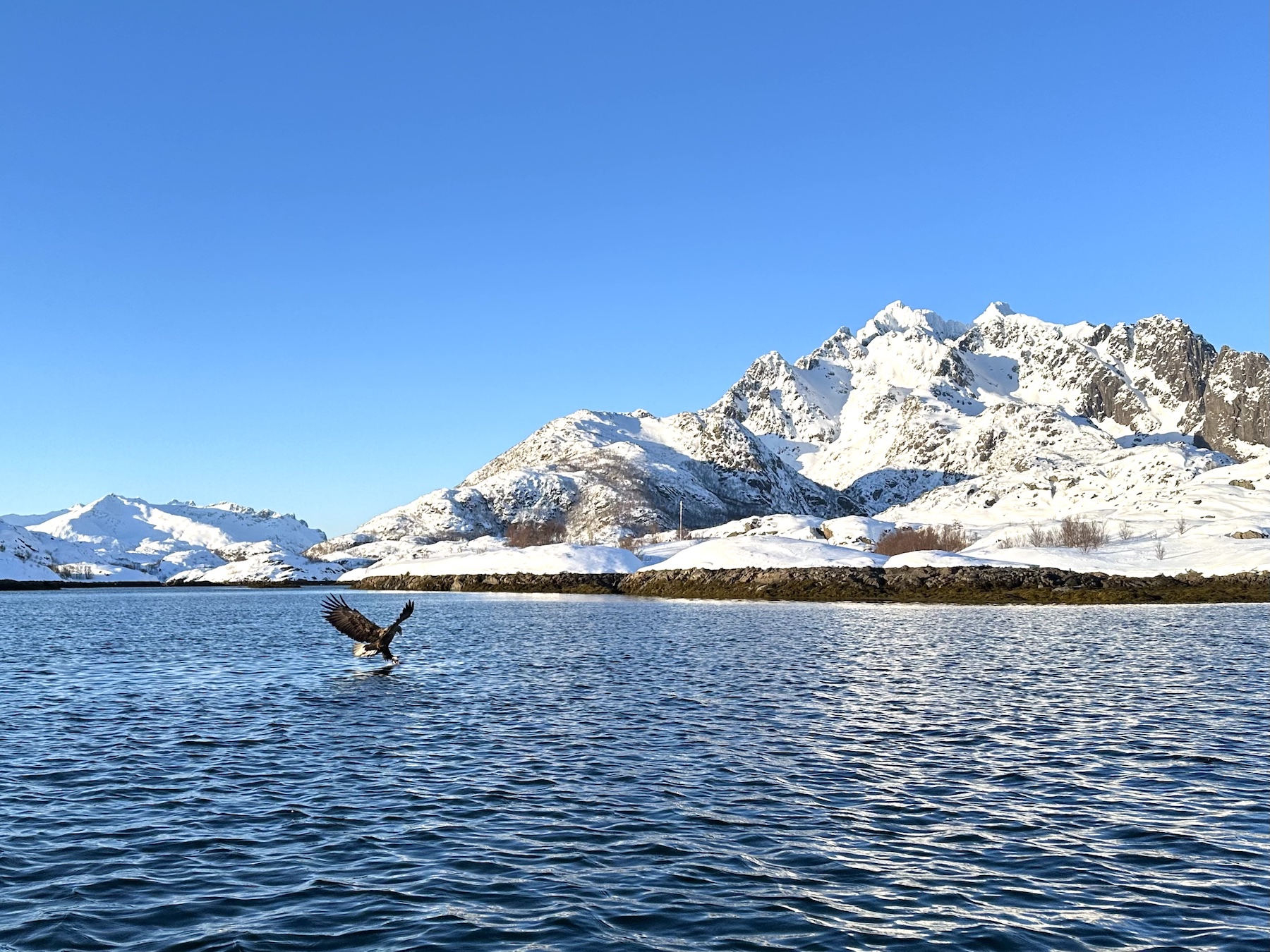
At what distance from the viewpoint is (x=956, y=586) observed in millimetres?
113625

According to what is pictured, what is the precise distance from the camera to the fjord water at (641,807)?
13500 mm

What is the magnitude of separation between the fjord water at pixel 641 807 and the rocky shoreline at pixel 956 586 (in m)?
63.5

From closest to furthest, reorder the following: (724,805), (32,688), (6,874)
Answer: (6,874) → (724,805) → (32,688)

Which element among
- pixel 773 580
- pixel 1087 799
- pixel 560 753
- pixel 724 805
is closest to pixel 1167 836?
pixel 1087 799

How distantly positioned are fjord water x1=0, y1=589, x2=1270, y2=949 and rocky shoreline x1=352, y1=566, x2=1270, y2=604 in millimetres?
63514

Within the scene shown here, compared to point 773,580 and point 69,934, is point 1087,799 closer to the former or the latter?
point 69,934

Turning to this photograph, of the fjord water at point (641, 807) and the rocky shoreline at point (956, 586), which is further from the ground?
the rocky shoreline at point (956, 586)

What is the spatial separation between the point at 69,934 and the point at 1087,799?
1832 centimetres

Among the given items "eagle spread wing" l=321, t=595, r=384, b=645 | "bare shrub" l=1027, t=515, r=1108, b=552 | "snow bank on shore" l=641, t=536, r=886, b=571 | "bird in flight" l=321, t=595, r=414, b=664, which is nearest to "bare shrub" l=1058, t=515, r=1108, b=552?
"bare shrub" l=1027, t=515, r=1108, b=552

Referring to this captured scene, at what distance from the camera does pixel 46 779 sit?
2238 centimetres

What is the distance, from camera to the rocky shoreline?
340 ft

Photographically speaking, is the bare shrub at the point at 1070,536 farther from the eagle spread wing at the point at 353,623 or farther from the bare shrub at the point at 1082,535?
the eagle spread wing at the point at 353,623

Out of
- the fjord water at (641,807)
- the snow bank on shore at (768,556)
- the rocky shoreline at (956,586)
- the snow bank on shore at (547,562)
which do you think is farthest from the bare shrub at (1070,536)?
the fjord water at (641,807)

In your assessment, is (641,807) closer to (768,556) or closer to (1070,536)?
(768,556)
